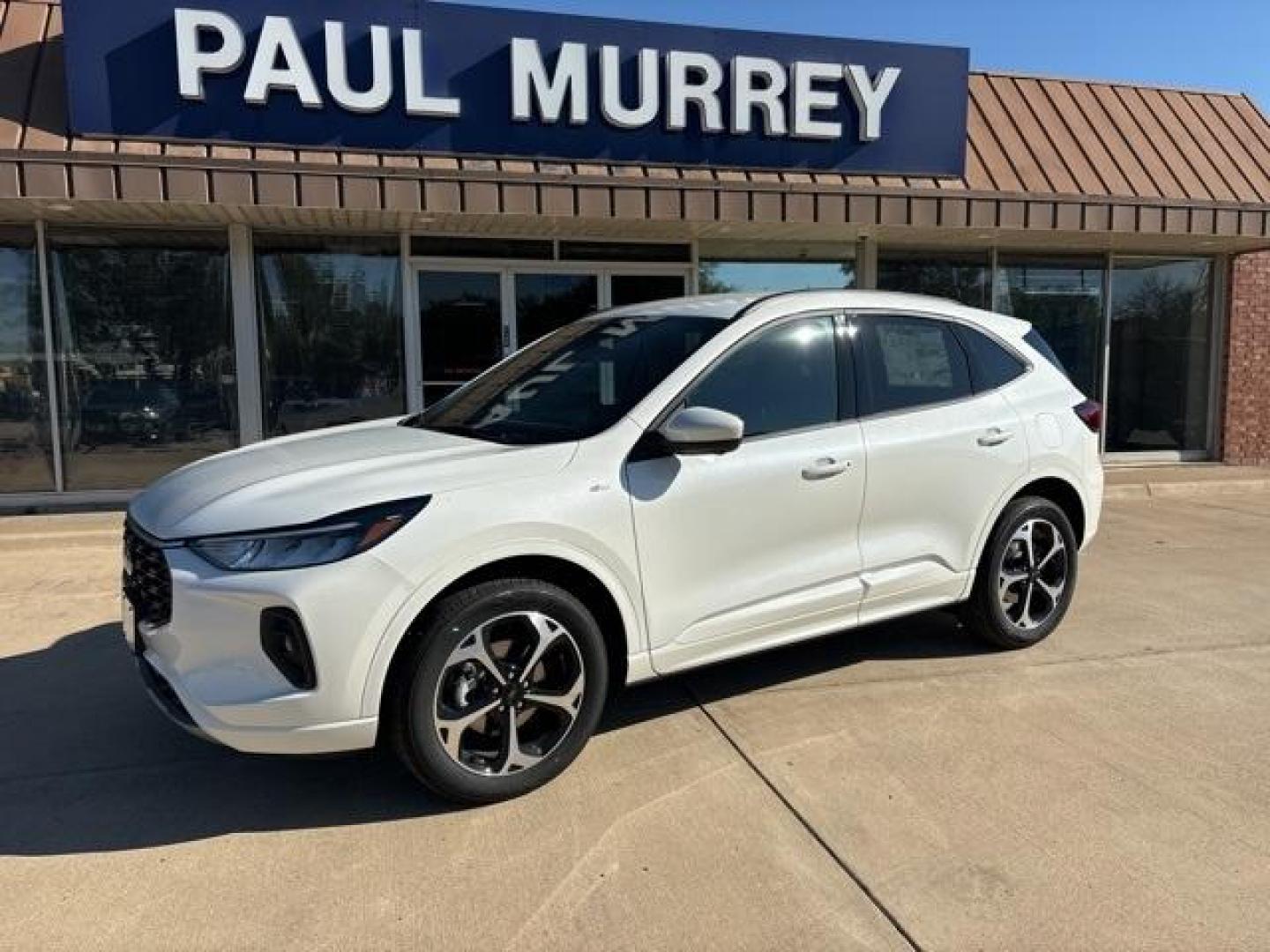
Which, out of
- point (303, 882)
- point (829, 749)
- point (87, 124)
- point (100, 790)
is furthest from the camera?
point (87, 124)

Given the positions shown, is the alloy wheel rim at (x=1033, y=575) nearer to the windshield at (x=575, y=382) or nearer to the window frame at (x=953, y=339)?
the window frame at (x=953, y=339)

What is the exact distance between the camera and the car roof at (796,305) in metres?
4.12

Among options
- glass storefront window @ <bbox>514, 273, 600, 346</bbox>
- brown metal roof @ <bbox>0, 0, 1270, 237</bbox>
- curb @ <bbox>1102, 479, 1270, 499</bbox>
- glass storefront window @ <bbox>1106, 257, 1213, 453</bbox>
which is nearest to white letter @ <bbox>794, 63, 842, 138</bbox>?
brown metal roof @ <bbox>0, 0, 1270, 237</bbox>

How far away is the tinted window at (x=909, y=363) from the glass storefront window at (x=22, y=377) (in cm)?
796

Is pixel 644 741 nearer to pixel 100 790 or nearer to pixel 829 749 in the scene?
pixel 829 749

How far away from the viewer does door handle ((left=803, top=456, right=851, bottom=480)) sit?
155 inches

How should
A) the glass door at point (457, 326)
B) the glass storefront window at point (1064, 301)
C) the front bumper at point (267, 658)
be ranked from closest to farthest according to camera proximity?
the front bumper at point (267, 658), the glass door at point (457, 326), the glass storefront window at point (1064, 301)

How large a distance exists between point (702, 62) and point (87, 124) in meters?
5.23

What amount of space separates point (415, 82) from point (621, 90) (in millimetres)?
1826

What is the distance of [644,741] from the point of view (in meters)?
3.81

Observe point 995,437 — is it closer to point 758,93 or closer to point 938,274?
point 758,93

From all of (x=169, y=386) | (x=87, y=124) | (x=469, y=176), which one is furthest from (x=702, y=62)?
(x=169, y=386)

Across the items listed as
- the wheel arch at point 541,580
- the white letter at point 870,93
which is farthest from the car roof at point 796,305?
the white letter at point 870,93

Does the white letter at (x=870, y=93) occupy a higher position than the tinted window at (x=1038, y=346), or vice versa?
the white letter at (x=870, y=93)
